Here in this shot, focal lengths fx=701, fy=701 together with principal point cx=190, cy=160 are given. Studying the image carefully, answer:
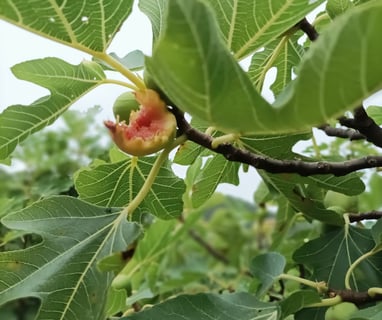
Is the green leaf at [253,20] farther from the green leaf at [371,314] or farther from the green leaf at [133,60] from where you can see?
the green leaf at [371,314]

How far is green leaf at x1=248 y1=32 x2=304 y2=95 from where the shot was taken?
109cm

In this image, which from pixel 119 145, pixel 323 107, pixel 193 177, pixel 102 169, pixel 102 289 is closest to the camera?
pixel 323 107

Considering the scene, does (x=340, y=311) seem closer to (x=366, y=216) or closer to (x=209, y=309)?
(x=366, y=216)

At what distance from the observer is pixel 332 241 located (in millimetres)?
1135

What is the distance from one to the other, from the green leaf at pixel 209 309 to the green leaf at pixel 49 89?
0.93 feet

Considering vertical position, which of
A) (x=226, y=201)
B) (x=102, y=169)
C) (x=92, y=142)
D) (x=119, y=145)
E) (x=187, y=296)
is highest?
(x=119, y=145)

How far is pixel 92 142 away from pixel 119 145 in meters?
1.90

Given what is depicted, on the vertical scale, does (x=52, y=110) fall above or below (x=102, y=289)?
above

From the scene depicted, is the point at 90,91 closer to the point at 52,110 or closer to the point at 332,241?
the point at 52,110

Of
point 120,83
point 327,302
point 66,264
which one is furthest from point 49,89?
point 327,302

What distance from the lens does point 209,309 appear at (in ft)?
2.96

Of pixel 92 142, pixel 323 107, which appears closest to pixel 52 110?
pixel 323 107

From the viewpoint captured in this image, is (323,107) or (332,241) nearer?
(323,107)

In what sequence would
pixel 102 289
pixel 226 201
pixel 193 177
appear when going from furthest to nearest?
pixel 226 201, pixel 193 177, pixel 102 289
